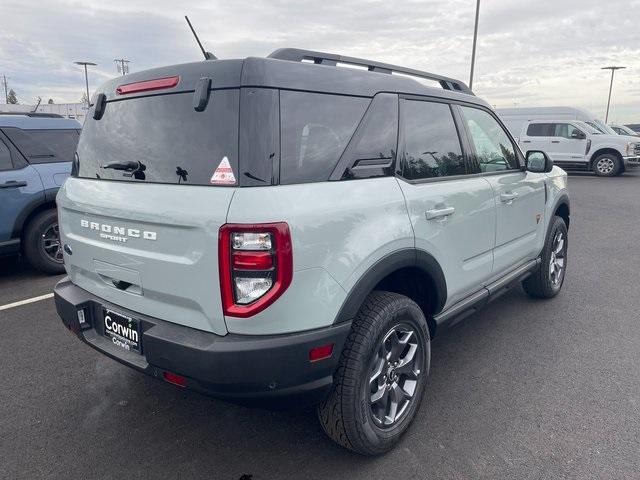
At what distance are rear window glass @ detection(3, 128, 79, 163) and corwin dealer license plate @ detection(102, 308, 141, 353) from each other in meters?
3.68

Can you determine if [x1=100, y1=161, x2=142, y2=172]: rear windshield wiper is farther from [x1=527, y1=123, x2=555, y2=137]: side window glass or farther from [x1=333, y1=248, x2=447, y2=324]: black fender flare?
[x1=527, y1=123, x2=555, y2=137]: side window glass

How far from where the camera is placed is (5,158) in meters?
5.16

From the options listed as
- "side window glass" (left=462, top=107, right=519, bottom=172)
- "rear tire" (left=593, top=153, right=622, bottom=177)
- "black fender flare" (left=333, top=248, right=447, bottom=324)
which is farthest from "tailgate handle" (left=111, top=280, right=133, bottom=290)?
"rear tire" (left=593, top=153, right=622, bottom=177)

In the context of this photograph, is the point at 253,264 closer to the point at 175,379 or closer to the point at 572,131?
the point at 175,379

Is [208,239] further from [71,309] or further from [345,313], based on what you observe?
[71,309]

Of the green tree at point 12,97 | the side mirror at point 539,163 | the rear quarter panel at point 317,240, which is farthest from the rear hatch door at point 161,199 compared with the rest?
the green tree at point 12,97

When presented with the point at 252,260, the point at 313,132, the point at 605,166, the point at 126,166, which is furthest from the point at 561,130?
the point at 252,260

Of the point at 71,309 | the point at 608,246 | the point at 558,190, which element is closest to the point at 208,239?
the point at 71,309

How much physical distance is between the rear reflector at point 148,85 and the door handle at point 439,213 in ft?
4.66

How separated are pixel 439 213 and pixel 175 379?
1.59 m

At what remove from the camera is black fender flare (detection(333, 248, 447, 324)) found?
7.00 feet

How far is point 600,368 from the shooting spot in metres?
3.30

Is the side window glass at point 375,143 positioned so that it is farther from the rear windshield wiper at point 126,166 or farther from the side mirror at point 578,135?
the side mirror at point 578,135

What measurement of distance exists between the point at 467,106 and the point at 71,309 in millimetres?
2770
